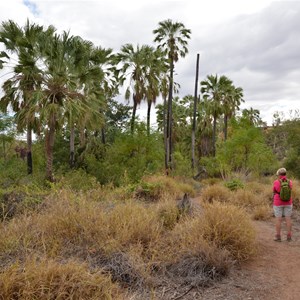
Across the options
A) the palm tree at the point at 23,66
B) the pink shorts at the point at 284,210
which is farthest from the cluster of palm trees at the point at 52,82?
the pink shorts at the point at 284,210

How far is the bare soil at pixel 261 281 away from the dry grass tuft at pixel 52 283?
800 millimetres

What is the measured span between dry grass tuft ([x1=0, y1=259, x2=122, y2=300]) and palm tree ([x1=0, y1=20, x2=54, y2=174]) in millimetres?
11557

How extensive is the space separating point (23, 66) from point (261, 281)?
14.8 metres

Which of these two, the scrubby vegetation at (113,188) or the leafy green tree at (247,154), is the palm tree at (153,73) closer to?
the scrubby vegetation at (113,188)

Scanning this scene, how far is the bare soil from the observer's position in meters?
4.52

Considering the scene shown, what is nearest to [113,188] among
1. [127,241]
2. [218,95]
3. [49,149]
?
[127,241]

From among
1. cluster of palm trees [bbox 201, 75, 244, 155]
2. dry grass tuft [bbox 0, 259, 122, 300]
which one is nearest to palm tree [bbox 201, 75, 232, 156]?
cluster of palm trees [bbox 201, 75, 244, 155]

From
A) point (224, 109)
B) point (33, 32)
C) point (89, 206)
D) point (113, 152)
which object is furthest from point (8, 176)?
point (224, 109)

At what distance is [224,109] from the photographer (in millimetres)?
33219

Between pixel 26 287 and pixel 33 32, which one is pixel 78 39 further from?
pixel 26 287

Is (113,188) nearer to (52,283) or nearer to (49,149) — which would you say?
(52,283)

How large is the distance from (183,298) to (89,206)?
9.12 feet

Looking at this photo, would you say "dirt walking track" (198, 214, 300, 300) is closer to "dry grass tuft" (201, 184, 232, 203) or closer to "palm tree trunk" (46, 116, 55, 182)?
"dry grass tuft" (201, 184, 232, 203)

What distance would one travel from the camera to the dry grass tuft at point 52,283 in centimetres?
351
